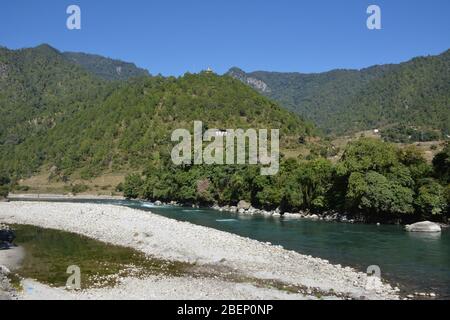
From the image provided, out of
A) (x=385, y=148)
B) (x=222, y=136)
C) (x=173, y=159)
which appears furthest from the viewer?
(x=222, y=136)

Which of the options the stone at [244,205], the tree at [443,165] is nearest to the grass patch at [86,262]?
the tree at [443,165]

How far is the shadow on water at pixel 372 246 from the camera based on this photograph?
1369 inches

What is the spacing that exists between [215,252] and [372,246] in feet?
55.7

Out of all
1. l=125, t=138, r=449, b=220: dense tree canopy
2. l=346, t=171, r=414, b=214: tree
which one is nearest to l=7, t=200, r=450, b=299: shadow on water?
l=346, t=171, r=414, b=214: tree

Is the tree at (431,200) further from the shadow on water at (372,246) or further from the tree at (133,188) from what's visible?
the tree at (133,188)

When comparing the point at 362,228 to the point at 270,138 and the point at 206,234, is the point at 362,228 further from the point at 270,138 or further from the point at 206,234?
the point at 270,138

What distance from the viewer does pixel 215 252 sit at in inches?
1645

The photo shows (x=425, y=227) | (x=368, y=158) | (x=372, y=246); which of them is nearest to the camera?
(x=372, y=246)

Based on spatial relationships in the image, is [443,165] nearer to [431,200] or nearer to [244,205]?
[431,200]

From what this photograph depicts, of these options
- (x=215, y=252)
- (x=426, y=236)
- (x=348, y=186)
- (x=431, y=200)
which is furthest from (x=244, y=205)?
(x=215, y=252)

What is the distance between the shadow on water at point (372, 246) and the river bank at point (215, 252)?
2.99m
